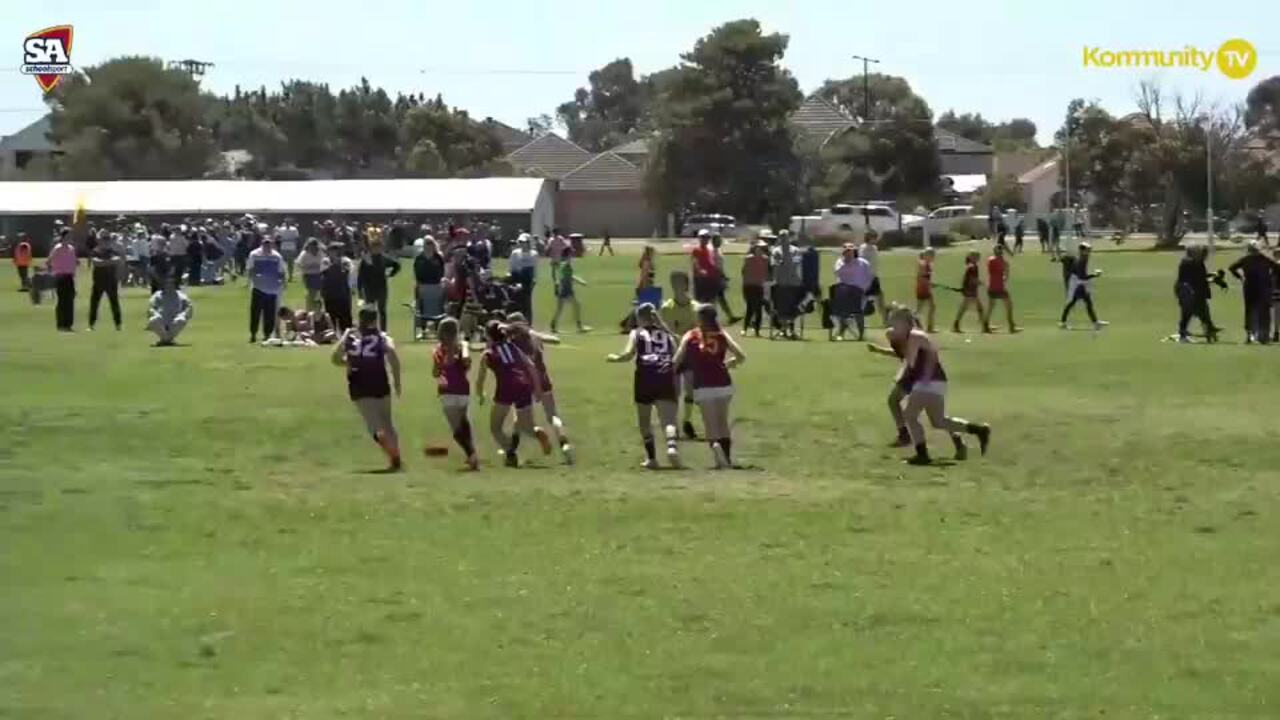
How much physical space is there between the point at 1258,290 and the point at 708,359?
58.3 feet

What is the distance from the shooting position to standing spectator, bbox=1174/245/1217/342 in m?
35.7

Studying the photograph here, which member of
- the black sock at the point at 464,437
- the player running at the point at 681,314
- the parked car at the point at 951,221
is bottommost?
the black sock at the point at 464,437

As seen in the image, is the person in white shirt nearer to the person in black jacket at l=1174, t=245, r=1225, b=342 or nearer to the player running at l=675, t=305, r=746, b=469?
the person in black jacket at l=1174, t=245, r=1225, b=342

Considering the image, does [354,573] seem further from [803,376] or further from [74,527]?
[803,376]

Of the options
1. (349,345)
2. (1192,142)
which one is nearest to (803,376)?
(349,345)

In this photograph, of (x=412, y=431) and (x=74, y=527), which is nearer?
(x=74, y=527)

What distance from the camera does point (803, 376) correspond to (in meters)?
29.4

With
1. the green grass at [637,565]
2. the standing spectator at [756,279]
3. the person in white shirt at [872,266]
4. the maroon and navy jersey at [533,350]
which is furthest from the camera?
the person in white shirt at [872,266]

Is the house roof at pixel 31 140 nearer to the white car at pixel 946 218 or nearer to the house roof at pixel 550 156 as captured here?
the house roof at pixel 550 156

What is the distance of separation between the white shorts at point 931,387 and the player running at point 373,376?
190 inches

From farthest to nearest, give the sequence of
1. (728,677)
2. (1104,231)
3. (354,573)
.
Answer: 1. (1104,231)
2. (354,573)
3. (728,677)

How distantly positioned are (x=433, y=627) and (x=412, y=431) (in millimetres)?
11094

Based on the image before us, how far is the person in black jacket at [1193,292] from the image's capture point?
117 ft

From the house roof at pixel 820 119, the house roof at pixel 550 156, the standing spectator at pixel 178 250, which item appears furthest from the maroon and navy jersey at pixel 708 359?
the house roof at pixel 550 156
